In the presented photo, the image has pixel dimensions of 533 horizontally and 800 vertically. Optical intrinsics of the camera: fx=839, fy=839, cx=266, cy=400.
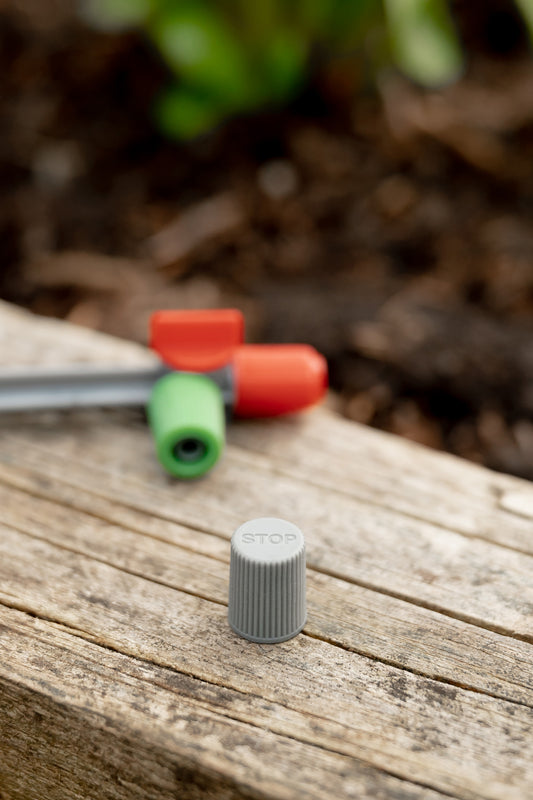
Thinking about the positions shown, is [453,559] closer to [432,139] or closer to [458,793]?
[458,793]

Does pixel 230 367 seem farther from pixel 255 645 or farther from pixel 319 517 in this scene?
pixel 255 645

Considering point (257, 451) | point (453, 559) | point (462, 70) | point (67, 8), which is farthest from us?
point (67, 8)

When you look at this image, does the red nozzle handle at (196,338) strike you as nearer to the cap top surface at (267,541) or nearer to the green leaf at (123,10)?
the cap top surface at (267,541)

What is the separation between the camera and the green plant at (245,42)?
268 centimetres

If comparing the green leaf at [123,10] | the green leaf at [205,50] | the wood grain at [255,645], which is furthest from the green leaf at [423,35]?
the wood grain at [255,645]

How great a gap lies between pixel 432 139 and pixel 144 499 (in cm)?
201

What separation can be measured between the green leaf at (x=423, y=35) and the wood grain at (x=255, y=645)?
158cm

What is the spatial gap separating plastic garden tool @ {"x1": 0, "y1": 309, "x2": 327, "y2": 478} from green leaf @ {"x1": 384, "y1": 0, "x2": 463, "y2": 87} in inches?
58.4

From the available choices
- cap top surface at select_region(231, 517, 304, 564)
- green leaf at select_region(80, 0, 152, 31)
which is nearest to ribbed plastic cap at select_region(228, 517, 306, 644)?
cap top surface at select_region(231, 517, 304, 564)

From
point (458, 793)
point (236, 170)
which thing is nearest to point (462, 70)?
point (236, 170)

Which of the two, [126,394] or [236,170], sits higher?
[126,394]

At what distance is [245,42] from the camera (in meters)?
2.77

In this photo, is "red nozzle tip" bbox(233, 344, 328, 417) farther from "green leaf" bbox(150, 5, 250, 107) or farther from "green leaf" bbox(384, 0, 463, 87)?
"green leaf" bbox(150, 5, 250, 107)

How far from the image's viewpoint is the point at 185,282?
2543 mm
